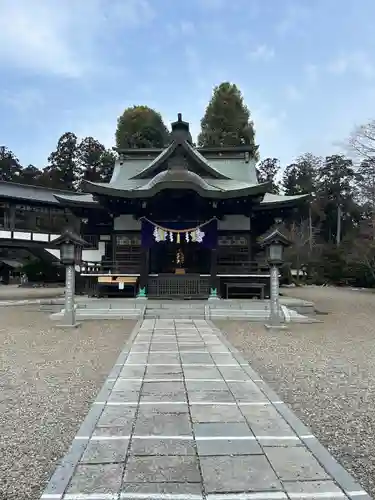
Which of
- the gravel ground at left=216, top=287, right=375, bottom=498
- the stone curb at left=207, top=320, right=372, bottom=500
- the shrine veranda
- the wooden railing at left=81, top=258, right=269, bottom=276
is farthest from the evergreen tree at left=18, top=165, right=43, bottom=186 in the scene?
the stone curb at left=207, top=320, right=372, bottom=500

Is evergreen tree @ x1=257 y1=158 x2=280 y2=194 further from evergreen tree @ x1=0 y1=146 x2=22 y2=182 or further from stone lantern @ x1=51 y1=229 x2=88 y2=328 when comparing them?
stone lantern @ x1=51 y1=229 x2=88 y2=328

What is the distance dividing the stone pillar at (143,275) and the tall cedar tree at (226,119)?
30.2 metres

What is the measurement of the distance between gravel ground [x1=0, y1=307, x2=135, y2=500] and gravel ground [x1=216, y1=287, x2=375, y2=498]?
87.4 inches

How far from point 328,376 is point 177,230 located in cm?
993

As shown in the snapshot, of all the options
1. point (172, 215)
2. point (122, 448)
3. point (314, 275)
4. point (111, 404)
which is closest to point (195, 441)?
point (122, 448)

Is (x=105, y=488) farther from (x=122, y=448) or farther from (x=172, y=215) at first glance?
(x=172, y=215)

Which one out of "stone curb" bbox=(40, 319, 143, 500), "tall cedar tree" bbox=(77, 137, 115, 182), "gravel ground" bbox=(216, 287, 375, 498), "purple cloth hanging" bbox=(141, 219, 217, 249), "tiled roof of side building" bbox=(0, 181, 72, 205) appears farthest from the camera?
"tall cedar tree" bbox=(77, 137, 115, 182)

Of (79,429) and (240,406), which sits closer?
(79,429)

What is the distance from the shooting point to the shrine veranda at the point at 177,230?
48.8 feet

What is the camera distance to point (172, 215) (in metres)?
15.9

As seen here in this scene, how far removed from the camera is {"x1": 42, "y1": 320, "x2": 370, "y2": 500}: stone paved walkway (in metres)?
2.67

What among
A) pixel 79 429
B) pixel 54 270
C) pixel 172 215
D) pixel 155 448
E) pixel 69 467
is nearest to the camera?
pixel 69 467

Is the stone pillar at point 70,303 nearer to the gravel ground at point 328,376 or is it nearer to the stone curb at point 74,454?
the gravel ground at point 328,376

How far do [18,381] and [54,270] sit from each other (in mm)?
27570
